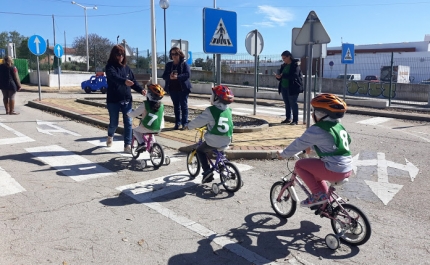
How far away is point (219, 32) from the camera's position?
7.64 m

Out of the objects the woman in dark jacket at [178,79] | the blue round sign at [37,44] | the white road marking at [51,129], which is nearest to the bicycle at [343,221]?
the woman in dark jacket at [178,79]

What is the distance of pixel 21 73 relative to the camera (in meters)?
29.1

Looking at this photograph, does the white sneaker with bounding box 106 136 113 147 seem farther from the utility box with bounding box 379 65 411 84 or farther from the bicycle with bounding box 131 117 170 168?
the utility box with bounding box 379 65 411 84

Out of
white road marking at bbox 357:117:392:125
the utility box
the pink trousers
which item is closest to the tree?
the utility box

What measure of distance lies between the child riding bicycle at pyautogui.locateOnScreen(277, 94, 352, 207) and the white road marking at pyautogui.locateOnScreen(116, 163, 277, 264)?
94cm

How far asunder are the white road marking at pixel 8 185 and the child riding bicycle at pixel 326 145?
383 centimetres

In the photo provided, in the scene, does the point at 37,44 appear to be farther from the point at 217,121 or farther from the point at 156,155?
the point at 217,121

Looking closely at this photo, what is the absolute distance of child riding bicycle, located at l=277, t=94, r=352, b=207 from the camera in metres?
3.75

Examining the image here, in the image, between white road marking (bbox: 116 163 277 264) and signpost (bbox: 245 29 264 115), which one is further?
signpost (bbox: 245 29 264 115)

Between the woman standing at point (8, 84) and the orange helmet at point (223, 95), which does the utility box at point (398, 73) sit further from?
the orange helmet at point (223, 95)

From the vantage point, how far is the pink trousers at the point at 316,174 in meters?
3.81

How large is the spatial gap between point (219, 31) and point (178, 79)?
166cm

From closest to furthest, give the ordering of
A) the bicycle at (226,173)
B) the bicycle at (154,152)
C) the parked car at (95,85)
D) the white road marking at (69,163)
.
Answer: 1. the bicycle at (226,173)
2. the white road marking at (69,163)
3. the bicycle at (154,152)
4. the parked car at (95,85)

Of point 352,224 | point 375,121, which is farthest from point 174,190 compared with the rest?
point 375,121
